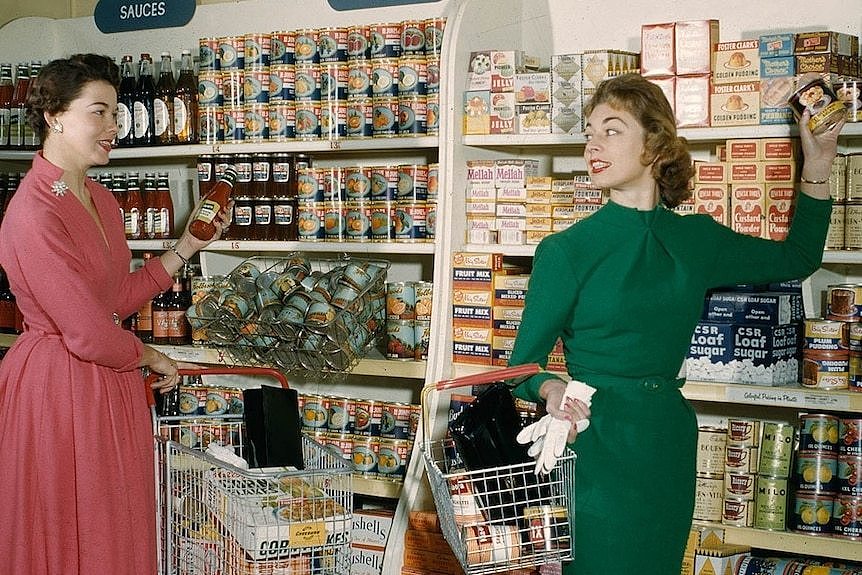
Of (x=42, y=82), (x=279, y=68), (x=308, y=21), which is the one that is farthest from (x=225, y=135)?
(x=42, y=82)

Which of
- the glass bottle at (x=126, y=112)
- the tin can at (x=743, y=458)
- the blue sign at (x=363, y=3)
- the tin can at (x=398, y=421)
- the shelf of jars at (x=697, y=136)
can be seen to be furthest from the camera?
the glass bottle at (x=126, y=112)

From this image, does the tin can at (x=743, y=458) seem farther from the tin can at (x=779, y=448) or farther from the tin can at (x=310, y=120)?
the tin can at (x=310, y=120)

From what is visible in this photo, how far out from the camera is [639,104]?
2557mm

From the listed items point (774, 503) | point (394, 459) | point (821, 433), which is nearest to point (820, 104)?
point (821, 433)

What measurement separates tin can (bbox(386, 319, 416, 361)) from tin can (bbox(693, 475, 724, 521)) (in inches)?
41.5

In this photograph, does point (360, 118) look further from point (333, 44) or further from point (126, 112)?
point (126, 112)

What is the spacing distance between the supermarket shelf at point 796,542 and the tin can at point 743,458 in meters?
0.17

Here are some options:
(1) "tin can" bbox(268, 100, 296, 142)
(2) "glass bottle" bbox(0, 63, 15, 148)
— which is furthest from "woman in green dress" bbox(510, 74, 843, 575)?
(2) "glass bottle" bbox(0, 63, 15, 148)

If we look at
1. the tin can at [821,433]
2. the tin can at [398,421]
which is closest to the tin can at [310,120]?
the tin can at [398,421]

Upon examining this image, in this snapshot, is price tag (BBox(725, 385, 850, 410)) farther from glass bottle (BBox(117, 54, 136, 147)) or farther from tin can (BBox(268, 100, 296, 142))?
glass bottle (BBox(117, 54, 136, 147))

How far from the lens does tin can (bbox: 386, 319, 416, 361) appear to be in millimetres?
3812

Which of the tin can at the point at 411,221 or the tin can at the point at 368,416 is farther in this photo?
the tin can at the point at 368,416

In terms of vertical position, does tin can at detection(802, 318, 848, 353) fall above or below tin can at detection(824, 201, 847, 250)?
below

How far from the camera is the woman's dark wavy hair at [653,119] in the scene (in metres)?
2.56
